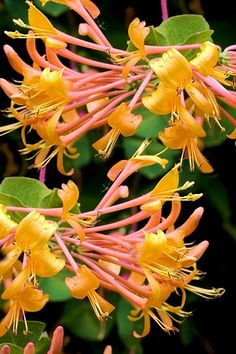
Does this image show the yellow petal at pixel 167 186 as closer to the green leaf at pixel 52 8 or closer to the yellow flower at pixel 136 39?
the yellow flower at pixel 136 39

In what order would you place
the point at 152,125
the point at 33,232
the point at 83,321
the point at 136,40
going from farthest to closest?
1. the point at 83,321
2. the point at 152,125
3. the point at 136,40
4. the point at 33,232

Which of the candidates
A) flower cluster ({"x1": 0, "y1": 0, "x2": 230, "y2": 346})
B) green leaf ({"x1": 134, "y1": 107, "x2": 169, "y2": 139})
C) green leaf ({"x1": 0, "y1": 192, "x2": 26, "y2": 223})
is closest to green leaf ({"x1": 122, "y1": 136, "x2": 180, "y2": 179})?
green leaf ({"x1": 134, "y1": 107, "x2": 169, "y2": 139})

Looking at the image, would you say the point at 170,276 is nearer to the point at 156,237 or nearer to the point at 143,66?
the point at 156,237

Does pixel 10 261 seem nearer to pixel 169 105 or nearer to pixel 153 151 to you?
pixel 169 105

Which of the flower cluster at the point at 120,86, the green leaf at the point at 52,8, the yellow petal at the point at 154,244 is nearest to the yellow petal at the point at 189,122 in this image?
the flower cluster at the point at 120,86

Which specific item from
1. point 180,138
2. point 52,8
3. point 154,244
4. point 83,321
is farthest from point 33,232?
point 83,321

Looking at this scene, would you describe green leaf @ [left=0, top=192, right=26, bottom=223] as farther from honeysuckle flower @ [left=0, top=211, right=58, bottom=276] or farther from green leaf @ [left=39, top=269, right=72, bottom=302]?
→ green leaf @ [left=39, top=269, right=72, bottom=302]
